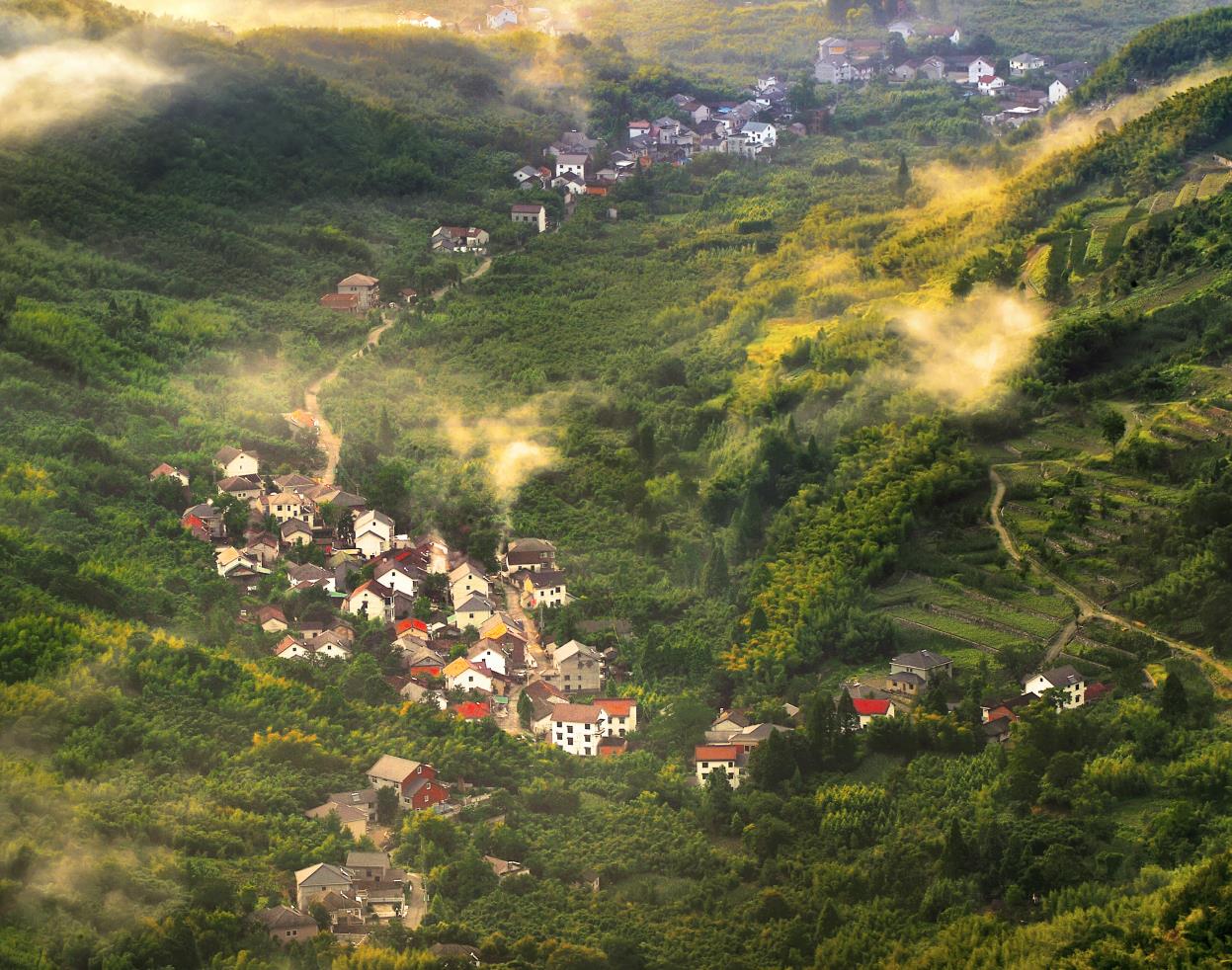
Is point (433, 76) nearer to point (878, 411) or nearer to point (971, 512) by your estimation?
point (878, 411)

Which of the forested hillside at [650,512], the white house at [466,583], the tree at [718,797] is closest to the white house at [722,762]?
the forested hillside at [650,512]

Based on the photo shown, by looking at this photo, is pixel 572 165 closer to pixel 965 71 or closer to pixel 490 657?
pixel 965 71

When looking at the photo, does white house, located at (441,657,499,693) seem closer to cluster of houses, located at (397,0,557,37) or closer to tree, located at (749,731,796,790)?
tree, located at (749,731,796,790)

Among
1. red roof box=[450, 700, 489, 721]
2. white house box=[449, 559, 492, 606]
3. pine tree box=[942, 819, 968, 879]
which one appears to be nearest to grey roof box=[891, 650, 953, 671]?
pine tree box=[942, 819, 968, 879]

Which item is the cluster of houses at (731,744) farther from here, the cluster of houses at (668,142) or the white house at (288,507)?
the cluster of houses at (668,142)

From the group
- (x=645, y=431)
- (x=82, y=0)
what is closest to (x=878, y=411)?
(x=645, y=431)

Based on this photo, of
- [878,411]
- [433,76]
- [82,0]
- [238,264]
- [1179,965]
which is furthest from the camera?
[433,76]
